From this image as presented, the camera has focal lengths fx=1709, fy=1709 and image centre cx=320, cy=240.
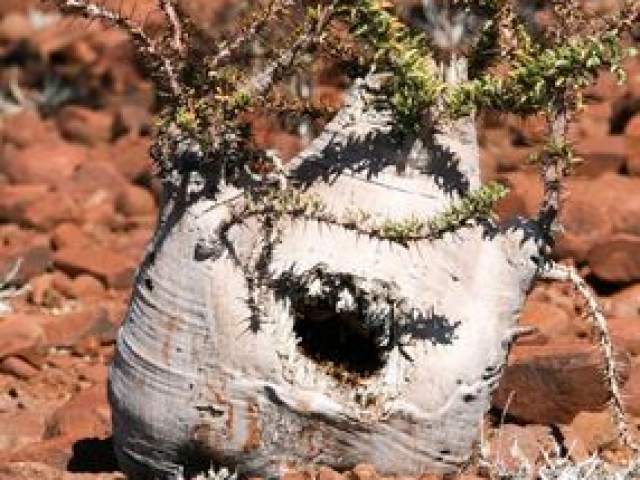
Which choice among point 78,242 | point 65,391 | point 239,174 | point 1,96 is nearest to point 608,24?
point 239,174

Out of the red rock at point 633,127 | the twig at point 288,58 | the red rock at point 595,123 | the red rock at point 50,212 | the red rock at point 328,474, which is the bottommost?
the red rock at point 50,212

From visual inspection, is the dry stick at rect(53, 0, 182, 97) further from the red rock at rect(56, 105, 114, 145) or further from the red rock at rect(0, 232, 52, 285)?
the red rock at rect(56, 105, 114, 145)

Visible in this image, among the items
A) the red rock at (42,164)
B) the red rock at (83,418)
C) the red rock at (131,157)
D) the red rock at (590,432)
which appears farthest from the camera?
the red rock at (42,164)

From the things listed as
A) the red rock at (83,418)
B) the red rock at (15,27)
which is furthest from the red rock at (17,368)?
the red rock at (15,27)

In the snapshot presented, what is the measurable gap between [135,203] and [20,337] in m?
2.35

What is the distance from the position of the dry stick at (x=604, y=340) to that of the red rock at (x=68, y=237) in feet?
13.6

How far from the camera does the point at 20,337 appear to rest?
21.5ft

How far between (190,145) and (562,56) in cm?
89

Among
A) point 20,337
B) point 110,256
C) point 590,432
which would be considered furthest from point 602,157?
point 590,432

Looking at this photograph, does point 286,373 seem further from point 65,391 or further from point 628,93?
point 628,93

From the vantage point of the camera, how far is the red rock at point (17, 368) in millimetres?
6371

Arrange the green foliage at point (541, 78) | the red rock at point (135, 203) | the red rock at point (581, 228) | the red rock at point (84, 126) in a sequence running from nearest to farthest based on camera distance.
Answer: the green foliage at point (541, 78), the red rock at point (581, 228), the red rock at point (135, 203), the red rock at point (84, 126)

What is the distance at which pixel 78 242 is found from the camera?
8.06 meters

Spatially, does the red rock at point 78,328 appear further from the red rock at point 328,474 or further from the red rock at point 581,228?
the red rock at point 328,474
